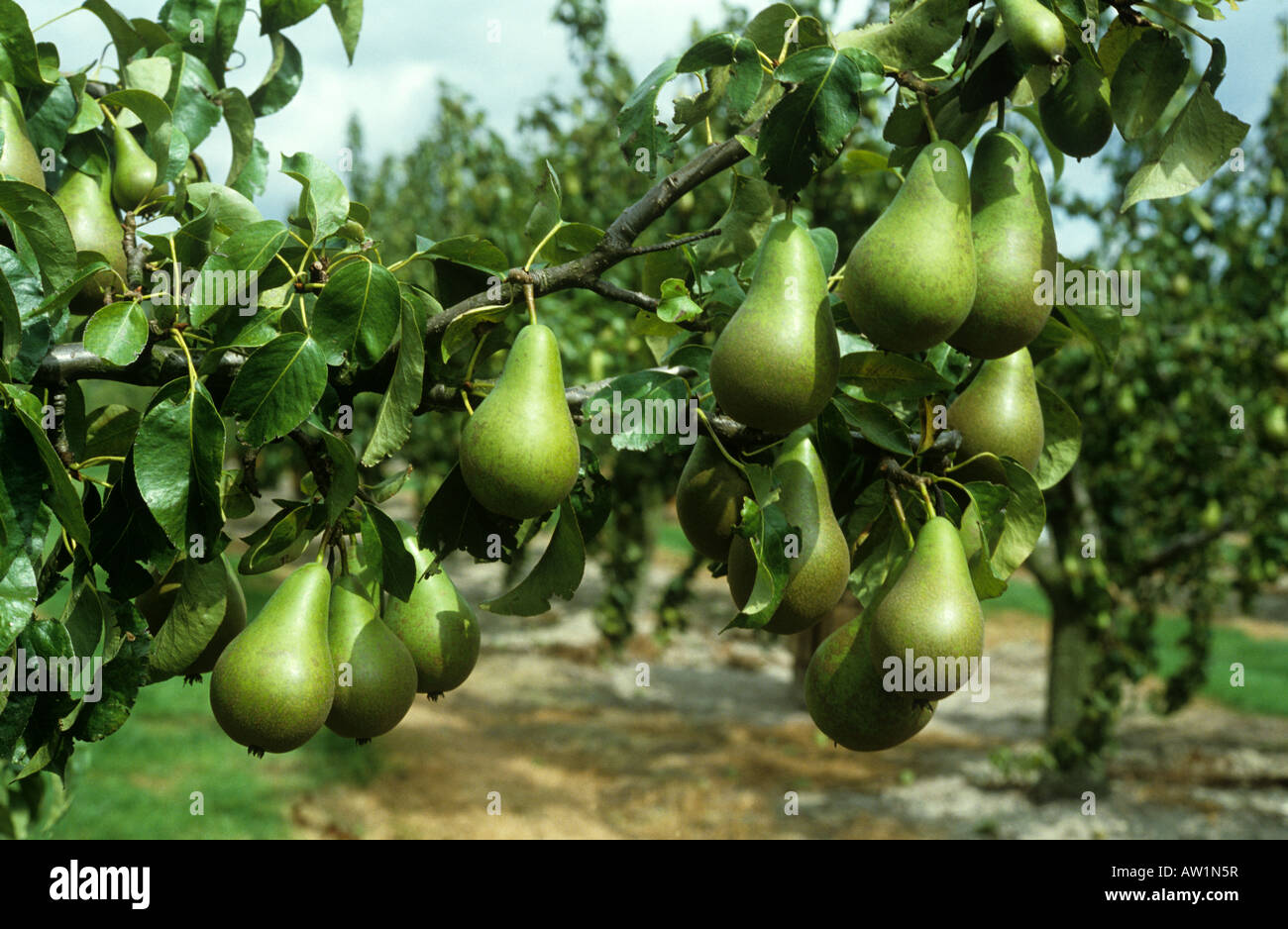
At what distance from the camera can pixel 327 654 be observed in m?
1.22

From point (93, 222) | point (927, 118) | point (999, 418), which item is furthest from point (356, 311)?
point (999, 418)

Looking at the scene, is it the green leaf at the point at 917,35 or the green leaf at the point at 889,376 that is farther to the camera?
the green leaf at the point at 889,376

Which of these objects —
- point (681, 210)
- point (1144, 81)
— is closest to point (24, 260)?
point (1144, 81)

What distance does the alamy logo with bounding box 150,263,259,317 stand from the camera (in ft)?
3.96

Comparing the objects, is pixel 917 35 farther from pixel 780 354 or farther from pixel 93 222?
pixel 93 222

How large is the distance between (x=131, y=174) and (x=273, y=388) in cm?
63

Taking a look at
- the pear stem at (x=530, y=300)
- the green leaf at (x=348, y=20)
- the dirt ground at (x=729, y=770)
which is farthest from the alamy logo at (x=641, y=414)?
the dirt ground at (x=729, y=770)

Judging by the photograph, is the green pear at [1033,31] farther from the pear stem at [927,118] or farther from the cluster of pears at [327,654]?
the cluster of pears at [327,654]

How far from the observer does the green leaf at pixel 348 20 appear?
1.81 meters

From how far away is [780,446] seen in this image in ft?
4.46

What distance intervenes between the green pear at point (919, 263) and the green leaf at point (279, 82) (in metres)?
1.23

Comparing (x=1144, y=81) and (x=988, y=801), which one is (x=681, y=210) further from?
(x=1144, y=81)
